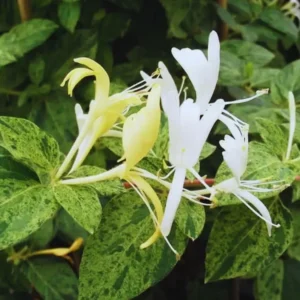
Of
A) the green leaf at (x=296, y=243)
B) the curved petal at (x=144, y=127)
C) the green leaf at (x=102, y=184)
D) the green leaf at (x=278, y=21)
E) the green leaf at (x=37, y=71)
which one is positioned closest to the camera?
the curved petal at (x=144, y=127)

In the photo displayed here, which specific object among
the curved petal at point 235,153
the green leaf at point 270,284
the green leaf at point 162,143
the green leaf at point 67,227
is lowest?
the green leaf at point 270,284

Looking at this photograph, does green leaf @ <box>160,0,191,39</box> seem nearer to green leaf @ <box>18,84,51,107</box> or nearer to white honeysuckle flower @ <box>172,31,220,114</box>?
green leaf @ <box>18,84,51,107</box>

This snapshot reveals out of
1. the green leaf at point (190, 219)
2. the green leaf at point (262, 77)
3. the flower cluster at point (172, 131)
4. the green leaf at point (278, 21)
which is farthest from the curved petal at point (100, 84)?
the green leaf at point (278, 21)

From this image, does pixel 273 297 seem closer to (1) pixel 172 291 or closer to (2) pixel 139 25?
(1) pixel 172 291

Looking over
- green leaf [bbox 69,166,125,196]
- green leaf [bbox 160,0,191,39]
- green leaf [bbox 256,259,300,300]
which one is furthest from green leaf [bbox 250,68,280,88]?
green leaf [bbox 69,166,125,196]

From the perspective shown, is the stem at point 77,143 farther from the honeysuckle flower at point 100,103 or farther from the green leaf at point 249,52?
the green leaf at point 249,52

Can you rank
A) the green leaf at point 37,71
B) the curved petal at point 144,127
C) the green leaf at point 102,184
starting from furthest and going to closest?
1. the green leaf at point 37,71
2. the green leaf at point 102,184
3. the curved petal at point 144,127

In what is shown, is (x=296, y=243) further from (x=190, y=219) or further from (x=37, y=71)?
(x=37, y=71)
